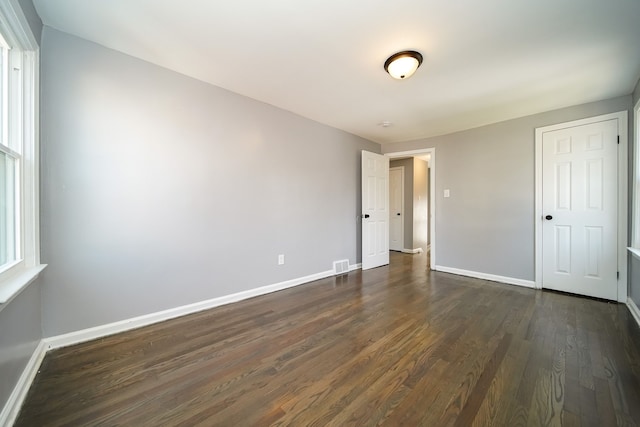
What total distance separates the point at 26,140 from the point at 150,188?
76 centimetres

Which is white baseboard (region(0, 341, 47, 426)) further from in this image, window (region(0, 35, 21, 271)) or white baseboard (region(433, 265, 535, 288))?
white baseboard (region(433, 265, 535, 288))

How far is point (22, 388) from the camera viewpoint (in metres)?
1.37

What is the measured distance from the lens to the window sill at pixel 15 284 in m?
1.14

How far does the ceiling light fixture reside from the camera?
1.98m

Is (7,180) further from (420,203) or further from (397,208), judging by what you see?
(420,203)

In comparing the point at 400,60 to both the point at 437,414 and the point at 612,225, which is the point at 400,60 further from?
the point at 612,225

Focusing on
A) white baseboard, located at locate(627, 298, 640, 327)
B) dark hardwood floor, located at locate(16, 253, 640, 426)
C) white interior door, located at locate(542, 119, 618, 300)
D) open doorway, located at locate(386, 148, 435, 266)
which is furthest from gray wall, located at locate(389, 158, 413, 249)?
white baseboard, located at locate(627, 298, 640, 327)

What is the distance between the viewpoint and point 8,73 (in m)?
1.47

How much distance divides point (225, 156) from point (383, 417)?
8.43 feet

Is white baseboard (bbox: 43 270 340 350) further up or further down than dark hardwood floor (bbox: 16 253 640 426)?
further up

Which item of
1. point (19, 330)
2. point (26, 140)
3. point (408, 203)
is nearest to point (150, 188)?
point (26, 140)

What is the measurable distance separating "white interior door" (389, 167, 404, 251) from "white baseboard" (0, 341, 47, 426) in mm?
5875

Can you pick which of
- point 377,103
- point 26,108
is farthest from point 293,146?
point 26,108

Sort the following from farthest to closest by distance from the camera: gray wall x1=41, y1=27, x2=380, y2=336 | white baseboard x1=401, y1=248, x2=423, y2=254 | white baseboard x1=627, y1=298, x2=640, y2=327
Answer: white baseboard x1=401, y1=248, x2=423, y2=254 → white baseboard x1=627, y1=298, x2=640, y2=327 → gray wall x1=41, y1=27, x2=380, y2=336
